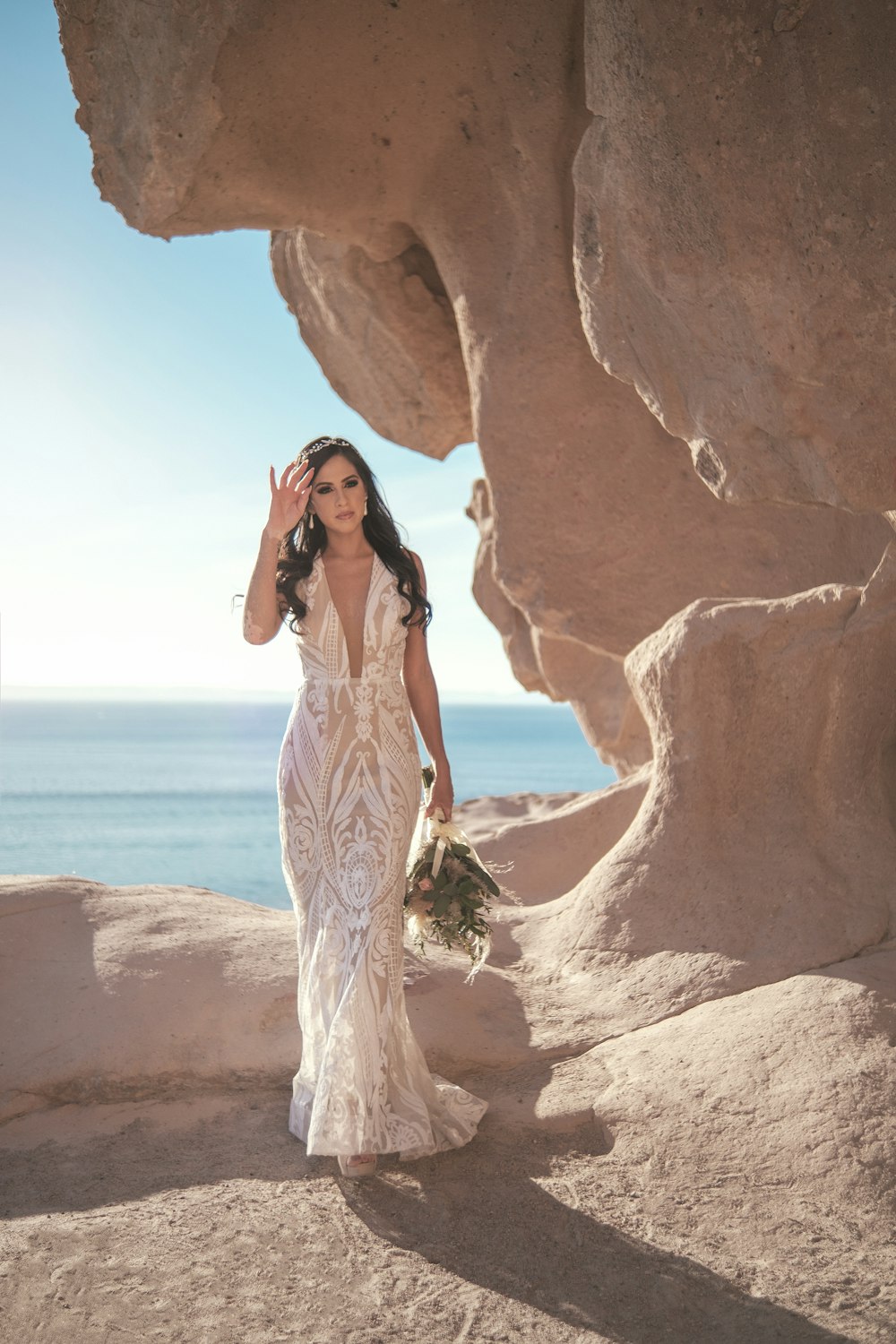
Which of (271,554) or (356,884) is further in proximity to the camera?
(271,554)

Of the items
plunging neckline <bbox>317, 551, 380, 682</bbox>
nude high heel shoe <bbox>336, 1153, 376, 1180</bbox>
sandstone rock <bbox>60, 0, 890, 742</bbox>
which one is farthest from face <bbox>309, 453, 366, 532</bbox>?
sandstone rock <bbox>60, 0, 890, 742</bbox>

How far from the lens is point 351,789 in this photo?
361 cm

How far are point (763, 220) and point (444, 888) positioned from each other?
2.34m

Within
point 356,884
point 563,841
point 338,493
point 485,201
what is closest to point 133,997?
point 356,884

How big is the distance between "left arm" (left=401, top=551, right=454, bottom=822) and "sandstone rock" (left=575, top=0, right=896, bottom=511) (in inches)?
45.0

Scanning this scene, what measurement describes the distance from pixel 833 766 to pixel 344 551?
7.46 ft

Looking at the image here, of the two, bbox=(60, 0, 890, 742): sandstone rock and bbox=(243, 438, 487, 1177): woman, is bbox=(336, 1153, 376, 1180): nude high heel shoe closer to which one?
bbox=(243, 438, 487, 1177): woman

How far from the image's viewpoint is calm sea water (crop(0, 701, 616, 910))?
21.4 m

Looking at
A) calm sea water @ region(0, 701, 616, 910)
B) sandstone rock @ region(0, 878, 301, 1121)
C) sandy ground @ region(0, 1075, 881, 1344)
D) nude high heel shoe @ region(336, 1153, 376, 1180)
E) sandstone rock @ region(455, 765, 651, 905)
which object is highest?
sandstone rock @ region(455, 765, 651, 905)

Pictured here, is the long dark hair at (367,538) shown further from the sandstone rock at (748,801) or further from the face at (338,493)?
the sandstone rock at (748,801)

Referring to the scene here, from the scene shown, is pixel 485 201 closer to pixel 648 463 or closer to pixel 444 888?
pixel 648 463

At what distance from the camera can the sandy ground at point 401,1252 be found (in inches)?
105

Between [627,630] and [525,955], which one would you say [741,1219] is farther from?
[627,630]

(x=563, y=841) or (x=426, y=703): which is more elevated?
(x=426, y=703)
